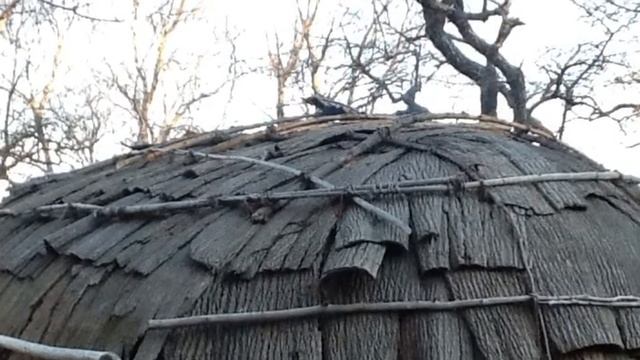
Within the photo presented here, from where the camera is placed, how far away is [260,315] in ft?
8.48

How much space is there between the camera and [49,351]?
2891 millimetres

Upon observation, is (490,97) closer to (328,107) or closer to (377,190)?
(328,107)

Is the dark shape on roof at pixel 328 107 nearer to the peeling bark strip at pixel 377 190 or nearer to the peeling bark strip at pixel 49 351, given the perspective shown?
the peeling bark strip at pixel 377 190

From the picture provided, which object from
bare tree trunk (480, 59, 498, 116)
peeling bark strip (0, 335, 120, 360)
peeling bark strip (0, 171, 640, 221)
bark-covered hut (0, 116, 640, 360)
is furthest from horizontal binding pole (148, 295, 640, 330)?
bare tree trunk (480, 59, 498, 116)

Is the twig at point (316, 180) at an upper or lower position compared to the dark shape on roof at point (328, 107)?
lower

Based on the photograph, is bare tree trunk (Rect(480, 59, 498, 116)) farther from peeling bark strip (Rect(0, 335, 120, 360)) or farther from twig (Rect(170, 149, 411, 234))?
peeling bark strip (Rect(0, 335, 120, 360))

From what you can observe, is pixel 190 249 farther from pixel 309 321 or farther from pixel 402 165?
pixel 402 165

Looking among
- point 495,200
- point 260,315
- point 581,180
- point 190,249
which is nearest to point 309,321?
point 260,315

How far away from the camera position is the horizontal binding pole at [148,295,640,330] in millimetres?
2527

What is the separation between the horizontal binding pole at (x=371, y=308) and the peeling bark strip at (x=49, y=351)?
0.59 ft

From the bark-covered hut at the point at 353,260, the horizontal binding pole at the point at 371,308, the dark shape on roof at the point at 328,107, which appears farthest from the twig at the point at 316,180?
the dark shape on roof at the point at 328,107

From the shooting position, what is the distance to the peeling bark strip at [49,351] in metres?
2.65

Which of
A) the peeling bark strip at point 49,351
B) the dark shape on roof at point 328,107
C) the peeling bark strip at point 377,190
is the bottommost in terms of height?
the peeling bark strip at point 49,351

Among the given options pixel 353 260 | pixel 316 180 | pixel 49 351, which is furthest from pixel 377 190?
pixel 49 351
